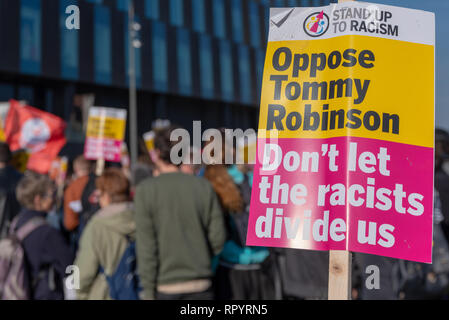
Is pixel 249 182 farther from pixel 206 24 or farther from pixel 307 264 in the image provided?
pixel 206 24

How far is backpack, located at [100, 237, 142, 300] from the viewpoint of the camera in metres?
3.83

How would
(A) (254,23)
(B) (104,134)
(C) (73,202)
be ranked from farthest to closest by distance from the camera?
(A) (254,23) → (B) (104,134) → (C) (73,202)

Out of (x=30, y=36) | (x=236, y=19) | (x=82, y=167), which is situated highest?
(x=236, y=19)

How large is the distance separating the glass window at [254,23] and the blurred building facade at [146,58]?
7cm

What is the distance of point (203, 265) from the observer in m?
3.61

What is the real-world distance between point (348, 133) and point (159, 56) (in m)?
29.5

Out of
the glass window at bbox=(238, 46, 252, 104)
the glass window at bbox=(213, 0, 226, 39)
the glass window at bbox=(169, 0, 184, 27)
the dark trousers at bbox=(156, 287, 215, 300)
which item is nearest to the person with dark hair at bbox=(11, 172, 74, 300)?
the dark trousers at bbox=(156, 287, 215, 300)

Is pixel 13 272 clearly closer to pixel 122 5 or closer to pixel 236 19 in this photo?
pixel 122 5

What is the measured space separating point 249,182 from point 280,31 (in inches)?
72.8

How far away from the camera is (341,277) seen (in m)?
2.57

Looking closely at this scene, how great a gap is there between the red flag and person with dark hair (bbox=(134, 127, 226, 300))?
15.3 ft

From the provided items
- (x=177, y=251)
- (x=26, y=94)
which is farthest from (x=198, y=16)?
(x=177, y=251)

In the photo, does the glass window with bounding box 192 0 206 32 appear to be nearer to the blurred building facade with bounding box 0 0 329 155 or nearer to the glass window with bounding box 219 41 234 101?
the blurred building facade with bounding box 0 0 329 155
